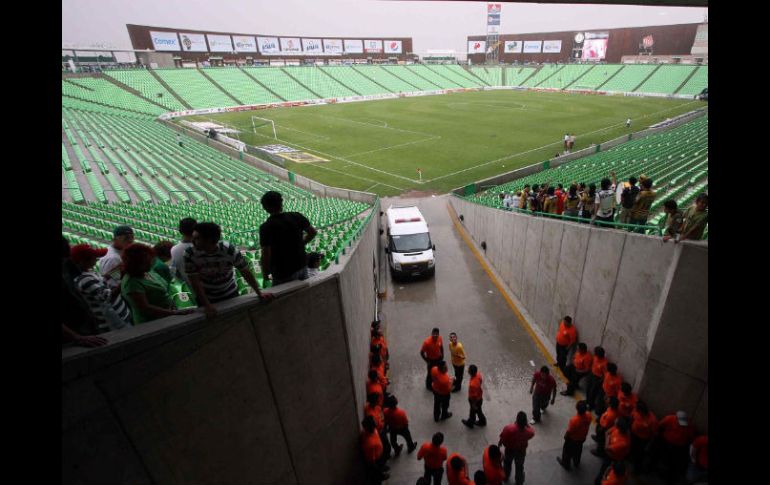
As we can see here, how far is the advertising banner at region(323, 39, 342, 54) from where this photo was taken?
95125 mm

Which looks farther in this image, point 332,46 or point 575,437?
point 332,46

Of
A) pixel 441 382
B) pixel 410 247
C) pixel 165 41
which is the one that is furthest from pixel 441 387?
pixel 165 41

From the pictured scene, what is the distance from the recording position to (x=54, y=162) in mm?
2039

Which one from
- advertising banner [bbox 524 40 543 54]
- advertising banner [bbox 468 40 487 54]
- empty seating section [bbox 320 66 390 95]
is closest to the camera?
empty seating section [bbox 320 66 390 95]

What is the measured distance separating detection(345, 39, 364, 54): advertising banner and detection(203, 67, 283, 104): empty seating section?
34788 mm

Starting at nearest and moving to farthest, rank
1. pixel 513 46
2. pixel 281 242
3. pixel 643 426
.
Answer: pixel 281 242 → pixel 643 426 → pixel 513 46

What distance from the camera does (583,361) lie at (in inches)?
297

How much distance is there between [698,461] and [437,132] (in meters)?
39.3

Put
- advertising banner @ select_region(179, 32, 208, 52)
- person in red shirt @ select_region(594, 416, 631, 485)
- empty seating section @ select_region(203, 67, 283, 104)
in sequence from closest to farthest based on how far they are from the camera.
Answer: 1. person in red shirt @ select_region(594, 416, 631, 485)
2. empty seating section @ select_region(203, 67, 283, 104)
3. advertising banner @ select_region(179, 32, 208, 52)

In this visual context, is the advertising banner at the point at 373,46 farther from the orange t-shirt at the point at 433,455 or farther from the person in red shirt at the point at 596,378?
the orange t-shirt at the point at 433,455

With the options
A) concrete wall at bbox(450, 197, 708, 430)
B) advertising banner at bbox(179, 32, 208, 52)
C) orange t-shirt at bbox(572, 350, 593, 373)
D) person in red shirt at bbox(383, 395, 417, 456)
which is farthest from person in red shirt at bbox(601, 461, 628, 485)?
advertising banner at bbox(179, 32, 208, 52)

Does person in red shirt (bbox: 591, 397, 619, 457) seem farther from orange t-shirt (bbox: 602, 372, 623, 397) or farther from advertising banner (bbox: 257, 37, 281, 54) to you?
advertising banner (bbox: 257, 37, 281, 54)

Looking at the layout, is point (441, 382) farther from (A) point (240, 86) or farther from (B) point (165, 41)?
(B) point (165, 41)

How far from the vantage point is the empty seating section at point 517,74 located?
84.6m
